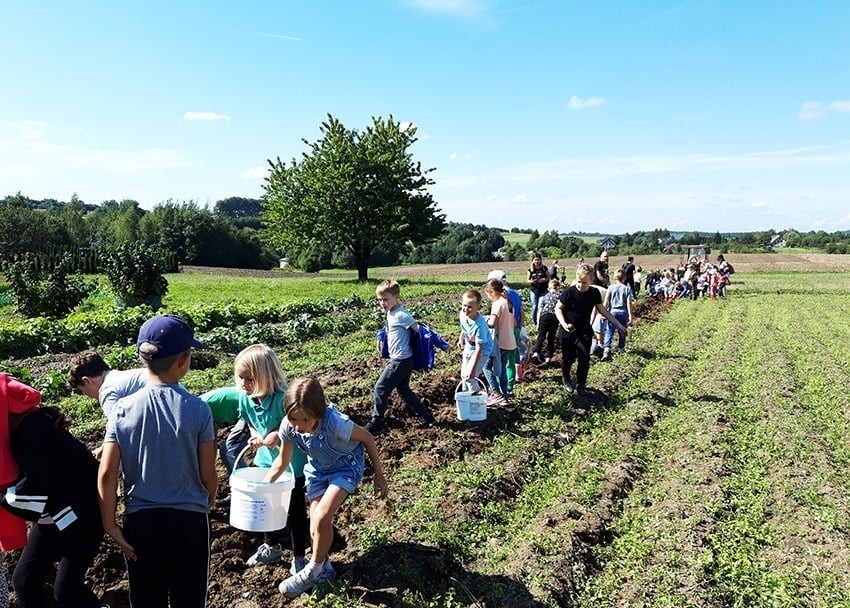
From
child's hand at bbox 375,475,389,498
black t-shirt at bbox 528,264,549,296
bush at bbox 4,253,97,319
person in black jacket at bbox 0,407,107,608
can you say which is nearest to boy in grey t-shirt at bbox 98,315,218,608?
person in black jacket at bbox 0,407,107,608

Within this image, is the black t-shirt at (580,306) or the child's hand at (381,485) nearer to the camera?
the child's hand at (381,485)

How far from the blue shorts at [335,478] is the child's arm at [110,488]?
47.5 inches

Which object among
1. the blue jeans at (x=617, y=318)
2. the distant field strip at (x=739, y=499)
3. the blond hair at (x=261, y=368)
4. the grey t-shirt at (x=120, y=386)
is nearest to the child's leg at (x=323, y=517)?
the blond hair at (x=261, y=368)

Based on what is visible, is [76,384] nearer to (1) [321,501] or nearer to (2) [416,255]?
(1) [321,501]

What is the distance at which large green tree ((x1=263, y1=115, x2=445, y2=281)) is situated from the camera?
34.6 m

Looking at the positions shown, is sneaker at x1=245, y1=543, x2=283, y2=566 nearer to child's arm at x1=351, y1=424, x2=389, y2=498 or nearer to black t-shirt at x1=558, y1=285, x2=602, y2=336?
child's arm at x1=351, y1=424, x2=389, y2=498

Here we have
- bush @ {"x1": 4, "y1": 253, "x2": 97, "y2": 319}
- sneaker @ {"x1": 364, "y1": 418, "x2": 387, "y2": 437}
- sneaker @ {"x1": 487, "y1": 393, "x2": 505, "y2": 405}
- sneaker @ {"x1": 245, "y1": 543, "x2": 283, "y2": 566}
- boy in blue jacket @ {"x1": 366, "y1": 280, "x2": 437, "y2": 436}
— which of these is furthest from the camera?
bush @ {"x1": 4, "y1": 253, "x2": 97, "y2": 319}

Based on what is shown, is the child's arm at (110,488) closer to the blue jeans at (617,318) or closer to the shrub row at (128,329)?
the blue jeans at (617,318)

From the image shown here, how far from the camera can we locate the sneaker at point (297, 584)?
3.95 m

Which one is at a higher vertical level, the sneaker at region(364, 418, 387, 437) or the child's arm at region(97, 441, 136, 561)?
the child's arm at region(97, 441, 136, 561)

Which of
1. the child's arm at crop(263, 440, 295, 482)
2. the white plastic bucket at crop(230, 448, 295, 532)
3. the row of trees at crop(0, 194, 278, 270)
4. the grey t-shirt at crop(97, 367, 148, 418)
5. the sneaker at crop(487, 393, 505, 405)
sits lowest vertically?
the sneaker at crop(487, 393, 505, 405)

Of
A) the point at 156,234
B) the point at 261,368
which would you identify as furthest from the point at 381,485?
the point at 156,234

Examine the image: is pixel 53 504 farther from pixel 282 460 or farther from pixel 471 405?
pixel 471 405

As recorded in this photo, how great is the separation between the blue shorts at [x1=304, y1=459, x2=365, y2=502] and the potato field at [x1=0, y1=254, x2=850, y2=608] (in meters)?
0.68
